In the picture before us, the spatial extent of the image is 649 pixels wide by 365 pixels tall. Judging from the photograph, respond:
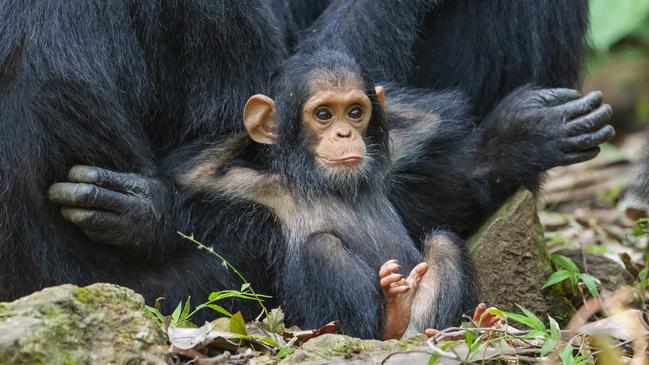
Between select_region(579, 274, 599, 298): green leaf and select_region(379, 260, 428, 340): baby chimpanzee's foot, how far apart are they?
3.65 feet

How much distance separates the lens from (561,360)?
4.23m

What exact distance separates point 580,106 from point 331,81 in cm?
135

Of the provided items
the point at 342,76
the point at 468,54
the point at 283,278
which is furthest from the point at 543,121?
the point at 283,278

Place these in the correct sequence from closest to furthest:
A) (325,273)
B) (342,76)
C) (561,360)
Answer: (561,360), (325,273), (342,76)

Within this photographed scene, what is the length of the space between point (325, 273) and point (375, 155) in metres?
0.71

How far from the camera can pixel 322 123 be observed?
504cm

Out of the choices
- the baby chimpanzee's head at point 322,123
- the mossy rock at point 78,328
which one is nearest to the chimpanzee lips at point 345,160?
the baby chimpanzee's head at point 322,123

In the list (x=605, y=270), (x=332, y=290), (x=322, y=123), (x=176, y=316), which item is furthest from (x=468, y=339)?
(x=605, y=270)

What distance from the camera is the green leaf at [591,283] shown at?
5.56 metres

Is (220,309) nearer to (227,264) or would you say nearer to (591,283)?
(227,264)

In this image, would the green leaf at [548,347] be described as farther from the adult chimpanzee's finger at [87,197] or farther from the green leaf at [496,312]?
the adult chimpanzee's finger at [87,197]

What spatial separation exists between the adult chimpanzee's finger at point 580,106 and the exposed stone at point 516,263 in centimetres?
44

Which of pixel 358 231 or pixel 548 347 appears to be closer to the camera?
pixel 548 347

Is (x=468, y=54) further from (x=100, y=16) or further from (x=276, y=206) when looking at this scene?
(x=100, y=16)
